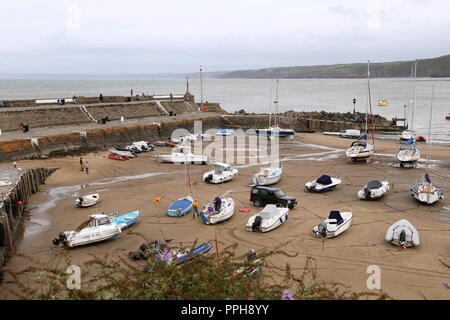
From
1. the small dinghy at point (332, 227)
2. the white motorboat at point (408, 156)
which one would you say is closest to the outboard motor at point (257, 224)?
the small dinghy at point (332, 227)

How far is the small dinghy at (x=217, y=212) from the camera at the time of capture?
54.8 feet

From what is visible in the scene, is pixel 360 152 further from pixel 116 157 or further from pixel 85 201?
pixel 85 201

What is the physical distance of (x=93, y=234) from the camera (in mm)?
14930

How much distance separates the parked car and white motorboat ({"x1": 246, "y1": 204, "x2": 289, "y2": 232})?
1978 mm

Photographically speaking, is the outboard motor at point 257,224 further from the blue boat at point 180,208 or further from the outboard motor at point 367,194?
the outboard motor at point 367,194

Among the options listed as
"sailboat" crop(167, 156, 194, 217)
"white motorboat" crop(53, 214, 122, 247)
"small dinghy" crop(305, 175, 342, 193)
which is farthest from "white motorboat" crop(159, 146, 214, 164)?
"white motorboat" crop(53, 214, 122, 247)

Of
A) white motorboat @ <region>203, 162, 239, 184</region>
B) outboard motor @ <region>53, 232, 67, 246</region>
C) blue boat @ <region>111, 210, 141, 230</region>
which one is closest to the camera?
outboard motor @ <region>53, 232, 67, 246</region>

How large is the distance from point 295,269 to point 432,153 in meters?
24.6

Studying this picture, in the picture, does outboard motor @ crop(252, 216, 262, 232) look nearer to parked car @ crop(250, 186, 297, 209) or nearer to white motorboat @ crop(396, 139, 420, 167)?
parked car @ crop(250, 186, 297, 209)

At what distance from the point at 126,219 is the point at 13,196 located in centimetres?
560

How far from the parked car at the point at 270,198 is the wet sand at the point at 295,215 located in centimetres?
44

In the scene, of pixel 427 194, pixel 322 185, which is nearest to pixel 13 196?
pixel 322 185

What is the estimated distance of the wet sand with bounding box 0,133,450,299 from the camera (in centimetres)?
1266
